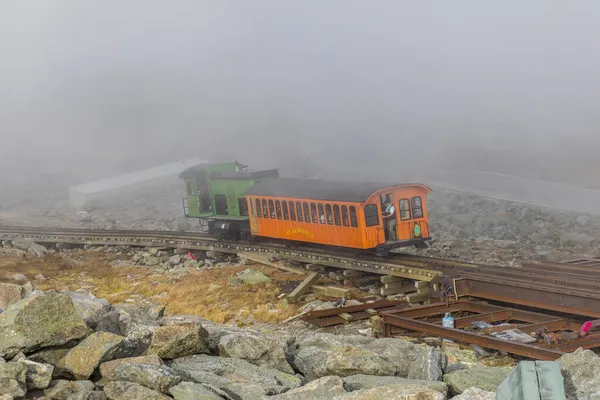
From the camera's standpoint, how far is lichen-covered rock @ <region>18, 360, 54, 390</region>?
668 centimetres

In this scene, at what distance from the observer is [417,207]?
62.6 feet

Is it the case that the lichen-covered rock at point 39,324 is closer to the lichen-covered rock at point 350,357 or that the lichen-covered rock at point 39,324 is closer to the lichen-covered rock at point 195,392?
the lichen-covered rock at point 195,392

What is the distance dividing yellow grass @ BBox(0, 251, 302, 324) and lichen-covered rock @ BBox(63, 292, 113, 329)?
6.25 metres

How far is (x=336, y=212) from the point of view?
61.2 ft

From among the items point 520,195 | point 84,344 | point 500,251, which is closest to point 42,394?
point 84,344

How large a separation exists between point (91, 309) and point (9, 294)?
5.73ft

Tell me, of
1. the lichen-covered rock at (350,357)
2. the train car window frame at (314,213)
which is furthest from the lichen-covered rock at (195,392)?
the train car window frame at (314,213)

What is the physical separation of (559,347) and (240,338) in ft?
18.7

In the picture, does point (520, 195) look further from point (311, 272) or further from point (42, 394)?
point (42, 394)

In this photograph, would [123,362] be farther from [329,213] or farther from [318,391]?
[329,213]

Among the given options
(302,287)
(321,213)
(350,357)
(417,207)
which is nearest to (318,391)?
(350,357)

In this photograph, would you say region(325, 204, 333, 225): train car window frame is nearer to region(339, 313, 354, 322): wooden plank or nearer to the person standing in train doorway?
the person standing in train doorway

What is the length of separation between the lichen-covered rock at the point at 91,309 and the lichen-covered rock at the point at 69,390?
67.0 inches

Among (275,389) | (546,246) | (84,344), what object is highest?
(84,344)
